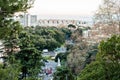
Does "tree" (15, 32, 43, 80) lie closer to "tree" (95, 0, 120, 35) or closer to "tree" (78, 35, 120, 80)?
"tree" (95, 0, 120, 35)

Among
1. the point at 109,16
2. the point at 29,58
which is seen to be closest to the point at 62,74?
Answer: the point at 29,58

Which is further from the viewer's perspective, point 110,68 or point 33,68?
point 33,68

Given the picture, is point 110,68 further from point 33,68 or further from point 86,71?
point 33,68

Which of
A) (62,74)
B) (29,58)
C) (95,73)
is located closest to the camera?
(95,73)

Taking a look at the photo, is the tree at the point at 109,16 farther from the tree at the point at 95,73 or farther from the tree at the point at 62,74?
the tree at the point at 95,73

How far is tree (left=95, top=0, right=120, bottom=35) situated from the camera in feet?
44.5

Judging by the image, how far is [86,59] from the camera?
17484 mm

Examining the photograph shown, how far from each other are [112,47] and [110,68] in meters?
0.30

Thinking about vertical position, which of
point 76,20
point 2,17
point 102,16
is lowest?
point 76,20

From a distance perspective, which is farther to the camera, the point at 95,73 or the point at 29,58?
the point at 29,58

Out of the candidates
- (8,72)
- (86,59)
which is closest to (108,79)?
(8,72)

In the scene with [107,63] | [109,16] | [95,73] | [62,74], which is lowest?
[62,74]

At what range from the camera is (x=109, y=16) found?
1382 cm

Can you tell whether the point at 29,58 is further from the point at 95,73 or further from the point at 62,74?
the point at 95,73
